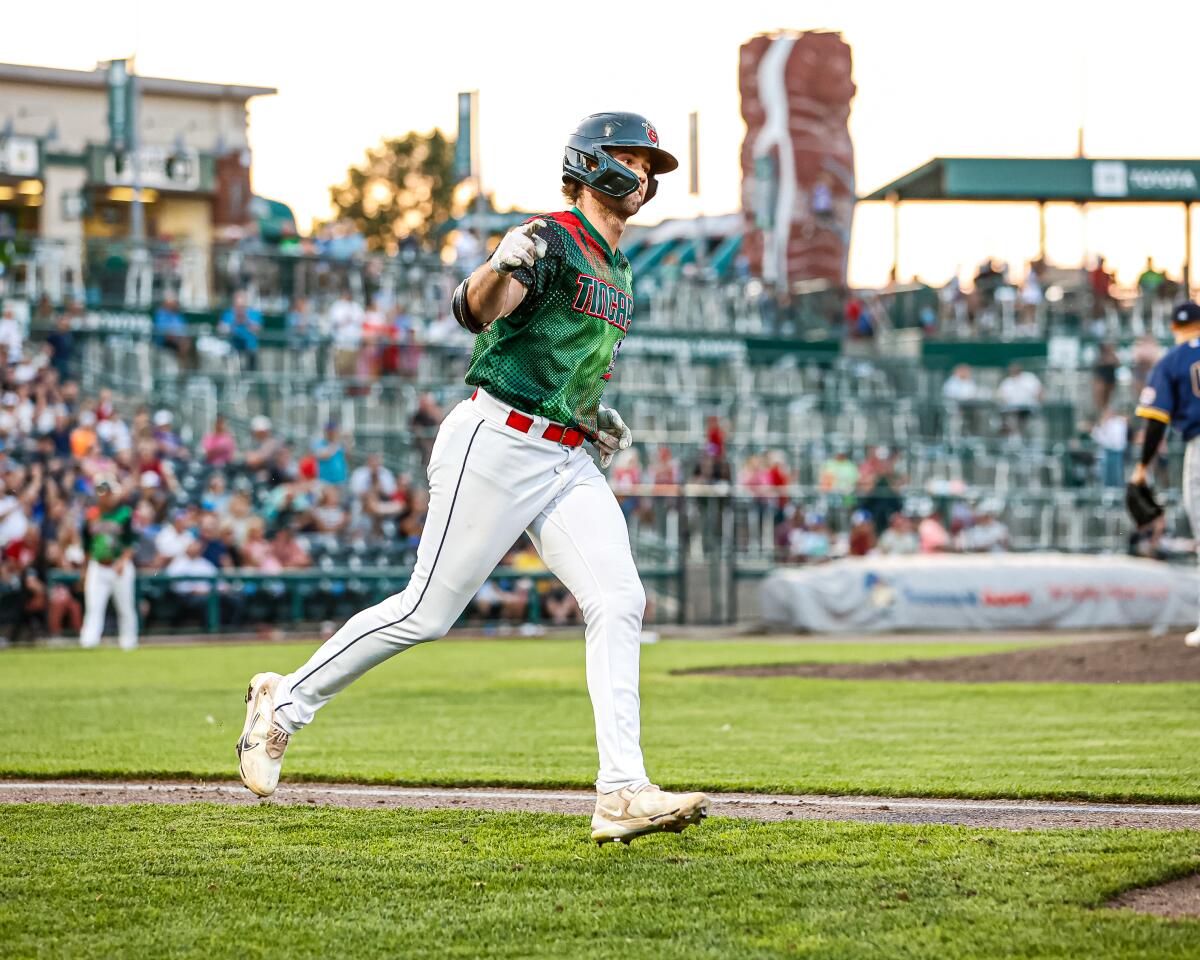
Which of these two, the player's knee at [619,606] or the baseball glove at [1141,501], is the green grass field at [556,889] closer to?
the player's knee at [619,606]

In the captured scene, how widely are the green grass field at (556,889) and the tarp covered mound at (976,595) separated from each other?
14902 millimetres

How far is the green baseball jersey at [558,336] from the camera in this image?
214 inches

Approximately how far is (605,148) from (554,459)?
1063 millimetres

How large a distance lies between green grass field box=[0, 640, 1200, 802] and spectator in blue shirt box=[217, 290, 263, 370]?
9896 mm

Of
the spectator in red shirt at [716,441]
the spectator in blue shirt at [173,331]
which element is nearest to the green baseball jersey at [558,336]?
the spectator in red shirt at [716,441]

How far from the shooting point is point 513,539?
5598 mm

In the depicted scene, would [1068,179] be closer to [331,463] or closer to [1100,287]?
[1100,287]

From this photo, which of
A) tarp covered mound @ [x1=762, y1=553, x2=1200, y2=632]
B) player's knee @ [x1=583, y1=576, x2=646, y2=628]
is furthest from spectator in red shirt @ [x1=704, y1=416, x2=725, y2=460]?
player's knee @ [x1=583, y1=576, x2=646, y2=628]

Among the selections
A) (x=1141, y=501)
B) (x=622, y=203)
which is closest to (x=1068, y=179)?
(x=1141, y=501)

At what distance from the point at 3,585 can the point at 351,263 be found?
1000cm

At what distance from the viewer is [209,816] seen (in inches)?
237

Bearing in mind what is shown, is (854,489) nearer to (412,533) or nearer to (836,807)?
(412,533)

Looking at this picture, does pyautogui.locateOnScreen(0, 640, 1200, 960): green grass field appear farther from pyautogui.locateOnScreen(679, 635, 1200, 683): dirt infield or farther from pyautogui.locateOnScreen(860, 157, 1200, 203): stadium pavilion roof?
pyautogui.locateOnScreen(860, 157, 1200, 203): stadium pavilion roof

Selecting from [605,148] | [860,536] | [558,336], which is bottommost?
[860,536]
